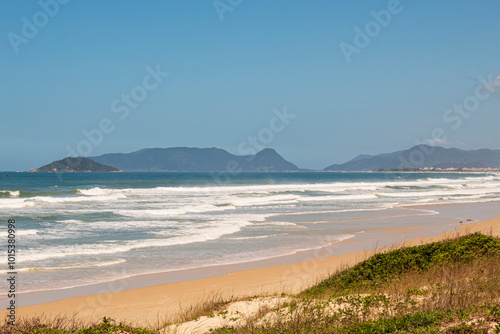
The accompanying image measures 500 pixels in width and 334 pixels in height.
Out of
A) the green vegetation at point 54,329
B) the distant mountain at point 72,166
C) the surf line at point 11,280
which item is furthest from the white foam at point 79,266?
the distant mountain at point 72,166

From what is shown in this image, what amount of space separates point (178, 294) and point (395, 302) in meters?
4.99

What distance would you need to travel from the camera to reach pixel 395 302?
6.65 metres

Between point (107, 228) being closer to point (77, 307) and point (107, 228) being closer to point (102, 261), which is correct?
point (102, 261)

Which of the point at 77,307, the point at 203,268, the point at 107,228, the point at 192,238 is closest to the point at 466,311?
the point at 77,307

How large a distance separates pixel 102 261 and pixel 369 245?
31.1 feet

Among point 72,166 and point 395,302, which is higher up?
point 72,166

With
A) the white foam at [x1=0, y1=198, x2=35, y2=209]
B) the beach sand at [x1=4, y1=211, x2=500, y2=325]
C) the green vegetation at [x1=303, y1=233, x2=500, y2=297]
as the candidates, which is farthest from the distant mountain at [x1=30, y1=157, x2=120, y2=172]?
the green vegetation at [x1=303, y1=233, x2=500, y2=297]

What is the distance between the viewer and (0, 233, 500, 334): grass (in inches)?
208

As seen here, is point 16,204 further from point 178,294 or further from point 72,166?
point 72,166

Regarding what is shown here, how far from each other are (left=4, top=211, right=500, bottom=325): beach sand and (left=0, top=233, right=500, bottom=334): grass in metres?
0.96

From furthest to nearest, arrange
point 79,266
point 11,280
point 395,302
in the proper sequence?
point 79,266, point 11,280, point 395,302

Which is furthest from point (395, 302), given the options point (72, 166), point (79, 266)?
point (72, 166)

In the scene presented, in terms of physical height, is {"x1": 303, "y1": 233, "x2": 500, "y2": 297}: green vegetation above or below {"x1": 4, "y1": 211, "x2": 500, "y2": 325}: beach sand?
above

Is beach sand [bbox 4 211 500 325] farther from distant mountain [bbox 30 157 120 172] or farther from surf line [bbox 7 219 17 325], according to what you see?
distant mountain [bbox 30 157 120 172]
